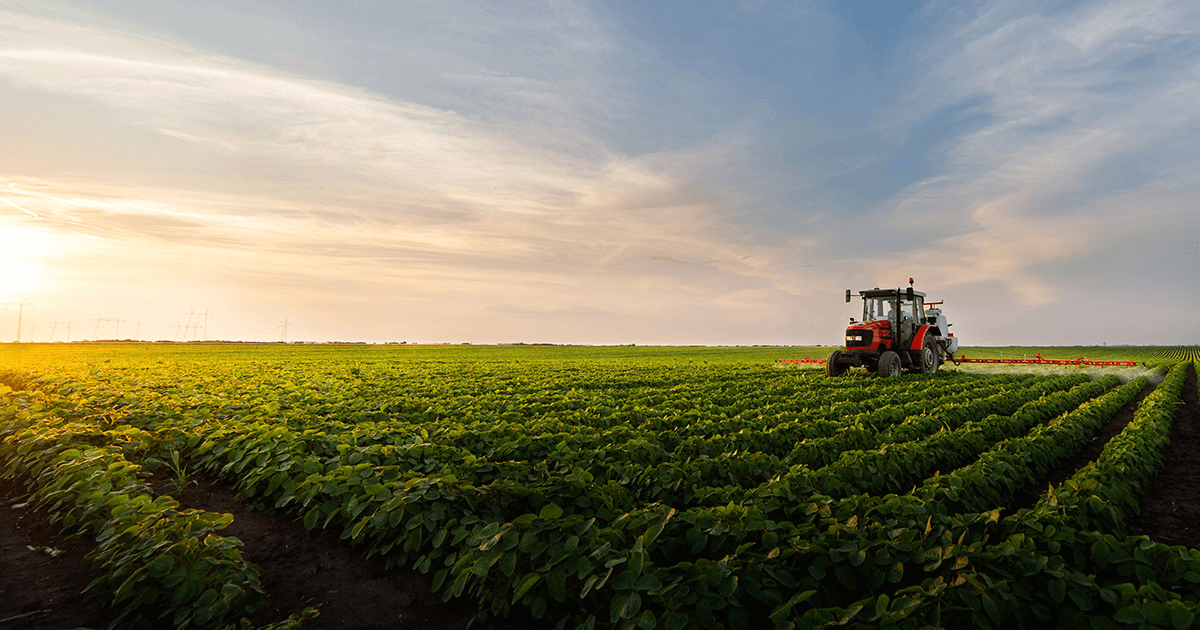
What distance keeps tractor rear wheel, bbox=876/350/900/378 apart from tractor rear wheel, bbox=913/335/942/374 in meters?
1.63

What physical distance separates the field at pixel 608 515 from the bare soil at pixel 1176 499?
5cm

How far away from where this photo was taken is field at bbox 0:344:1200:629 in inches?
156

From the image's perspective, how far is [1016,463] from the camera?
27.9 ft

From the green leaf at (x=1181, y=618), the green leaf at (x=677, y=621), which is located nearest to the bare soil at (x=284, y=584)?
the green leaf at (x=677, y=621)

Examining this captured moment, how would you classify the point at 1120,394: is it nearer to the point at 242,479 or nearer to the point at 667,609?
the point at 667,609

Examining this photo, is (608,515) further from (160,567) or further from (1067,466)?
(1067,466)

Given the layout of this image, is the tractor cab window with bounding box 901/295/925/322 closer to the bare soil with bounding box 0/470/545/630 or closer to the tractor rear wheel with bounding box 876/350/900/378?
the tractor rear wheel with bounding box 876/350/900/378

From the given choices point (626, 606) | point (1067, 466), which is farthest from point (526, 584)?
point (1067, 466)

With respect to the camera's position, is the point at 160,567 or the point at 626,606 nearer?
the point at 626,606

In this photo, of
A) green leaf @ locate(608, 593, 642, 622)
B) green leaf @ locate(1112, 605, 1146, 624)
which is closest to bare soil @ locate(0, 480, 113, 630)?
green leaf @ locate(608, 593, 642, 622)

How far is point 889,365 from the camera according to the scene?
67.0ft

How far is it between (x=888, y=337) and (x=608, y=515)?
19.6 m

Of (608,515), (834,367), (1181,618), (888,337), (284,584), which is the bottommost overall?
(284,584)

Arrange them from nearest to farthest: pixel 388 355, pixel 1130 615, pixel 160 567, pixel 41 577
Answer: pixel 1130 615 → pixel 160 567 → pixel 41 577 → pixel 388 355
